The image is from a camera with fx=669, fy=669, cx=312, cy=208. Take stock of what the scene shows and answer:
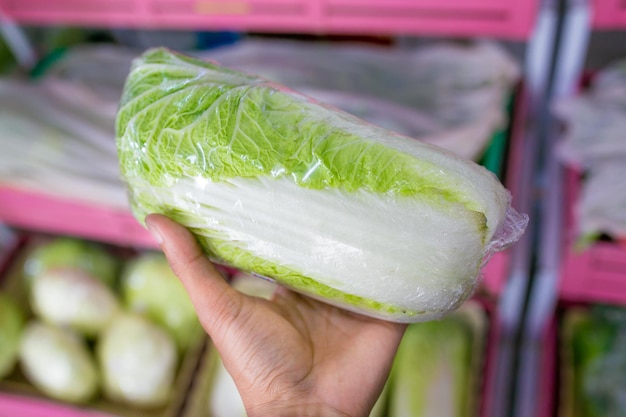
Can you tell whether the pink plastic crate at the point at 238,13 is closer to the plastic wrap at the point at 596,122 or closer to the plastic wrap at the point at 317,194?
the plastic wrap at the point at 317,194

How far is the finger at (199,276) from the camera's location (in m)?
0.97

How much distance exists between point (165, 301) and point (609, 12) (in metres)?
1.25

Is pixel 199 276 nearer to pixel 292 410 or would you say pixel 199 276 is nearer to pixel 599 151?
pixel 292 410

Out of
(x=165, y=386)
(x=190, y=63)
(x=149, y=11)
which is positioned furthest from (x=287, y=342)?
(x=149, y=11)

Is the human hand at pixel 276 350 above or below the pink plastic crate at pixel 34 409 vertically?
above

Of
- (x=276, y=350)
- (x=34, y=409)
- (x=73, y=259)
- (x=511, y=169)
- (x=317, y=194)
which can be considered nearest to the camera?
(x=317, y=194)

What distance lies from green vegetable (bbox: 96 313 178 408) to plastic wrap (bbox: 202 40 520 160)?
709 millimetres

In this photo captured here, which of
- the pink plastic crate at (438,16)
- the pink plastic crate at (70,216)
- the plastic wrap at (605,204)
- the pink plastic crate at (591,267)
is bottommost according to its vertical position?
the pink plastic crate at (70,216)

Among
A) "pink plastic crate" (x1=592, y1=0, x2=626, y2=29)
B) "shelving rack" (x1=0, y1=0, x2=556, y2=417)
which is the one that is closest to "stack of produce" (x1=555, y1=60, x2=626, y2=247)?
"shelving rack" (x1=0, y1=0, x2=556, y2=417)

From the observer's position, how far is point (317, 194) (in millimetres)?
904

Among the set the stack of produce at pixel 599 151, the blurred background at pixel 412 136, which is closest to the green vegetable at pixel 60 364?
the blurred background at pixel 412 136

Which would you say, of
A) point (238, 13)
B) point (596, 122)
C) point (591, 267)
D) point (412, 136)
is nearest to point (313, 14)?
point (238, 13)

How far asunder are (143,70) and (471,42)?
3.55ft

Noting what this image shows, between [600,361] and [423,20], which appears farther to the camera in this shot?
[600,361]
